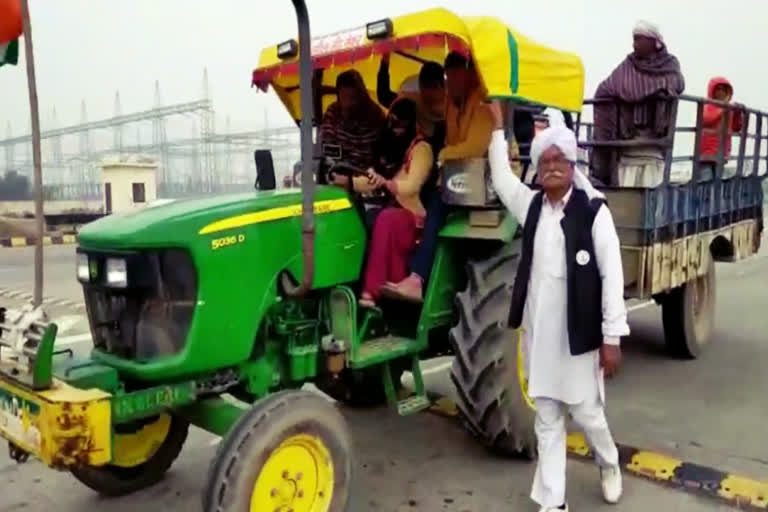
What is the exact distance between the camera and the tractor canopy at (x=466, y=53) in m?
3.72

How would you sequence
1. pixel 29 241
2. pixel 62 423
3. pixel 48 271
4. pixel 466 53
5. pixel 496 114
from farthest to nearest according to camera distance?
pixel 29 241 < pixel 48 271 < pixel 496 114 < pixel 466 53 < pixel 62 423

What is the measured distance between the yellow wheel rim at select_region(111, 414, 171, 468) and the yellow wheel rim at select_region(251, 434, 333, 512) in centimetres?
104

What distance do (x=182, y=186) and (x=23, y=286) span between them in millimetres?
25055

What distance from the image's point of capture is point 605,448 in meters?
3.74

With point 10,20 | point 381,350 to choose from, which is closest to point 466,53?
point 381,350

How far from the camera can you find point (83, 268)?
3400mm

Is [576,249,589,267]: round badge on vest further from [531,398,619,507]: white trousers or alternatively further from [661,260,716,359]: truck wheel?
[661,260,716,359]: truck wheel

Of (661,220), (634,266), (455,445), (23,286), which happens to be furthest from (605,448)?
(23,286)

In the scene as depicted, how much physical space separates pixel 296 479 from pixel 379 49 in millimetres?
2143

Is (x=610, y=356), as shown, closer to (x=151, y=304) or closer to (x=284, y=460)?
(x=284, y=460)

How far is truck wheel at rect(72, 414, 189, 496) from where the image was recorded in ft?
12.4

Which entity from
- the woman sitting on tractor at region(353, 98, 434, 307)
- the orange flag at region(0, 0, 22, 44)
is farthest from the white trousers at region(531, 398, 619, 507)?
the orange flag at region(0, 0, 22, 44)

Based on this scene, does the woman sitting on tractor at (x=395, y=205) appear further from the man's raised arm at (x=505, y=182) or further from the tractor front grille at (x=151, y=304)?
the tractor front grille at (x=151, y=304)

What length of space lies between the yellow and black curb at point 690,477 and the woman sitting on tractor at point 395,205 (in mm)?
1621
